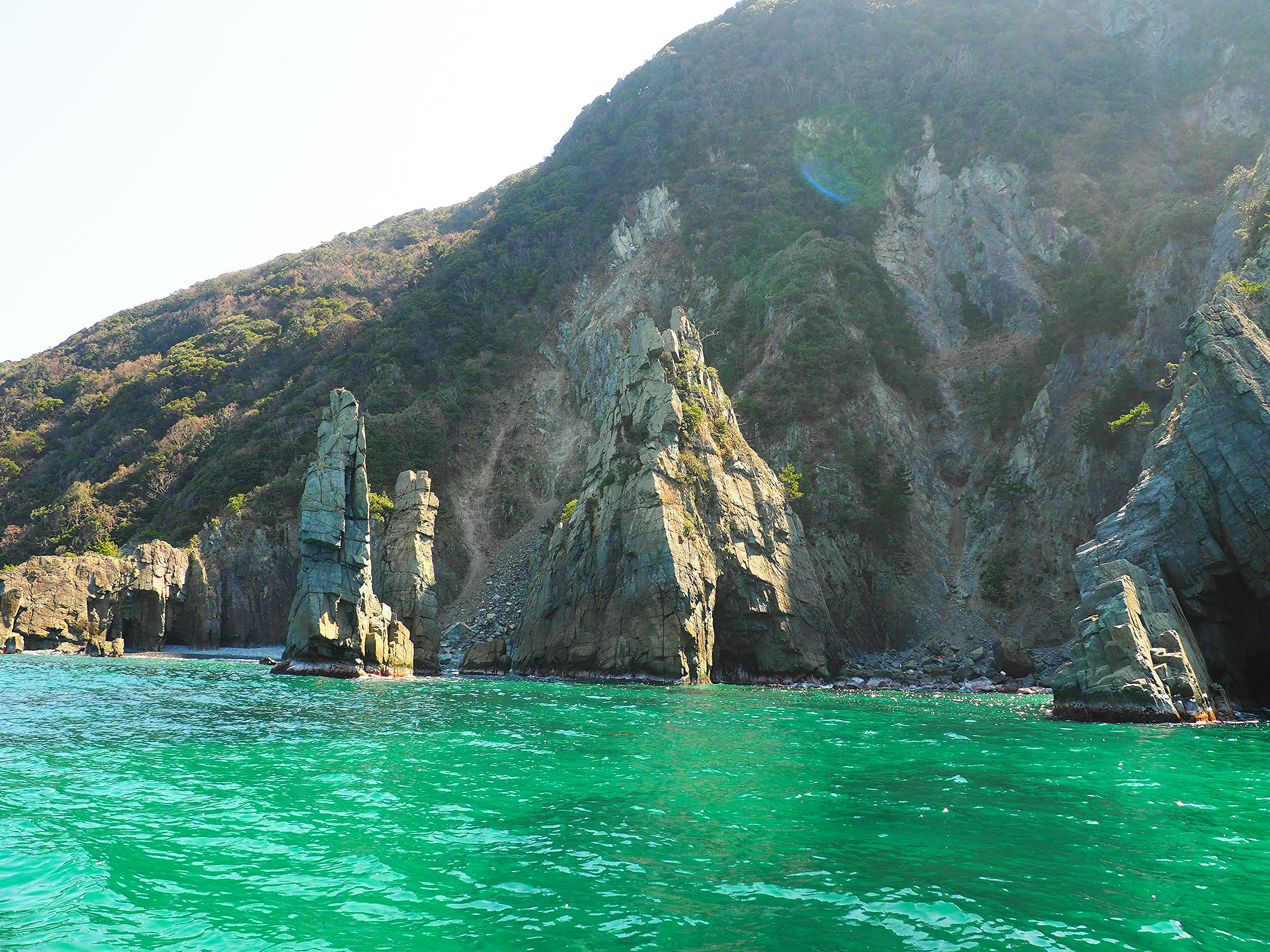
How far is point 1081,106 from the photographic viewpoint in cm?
7169

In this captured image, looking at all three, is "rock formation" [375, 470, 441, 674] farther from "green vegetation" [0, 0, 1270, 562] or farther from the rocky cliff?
the rocky cliff

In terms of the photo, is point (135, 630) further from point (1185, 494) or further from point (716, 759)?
point (1185, 494)

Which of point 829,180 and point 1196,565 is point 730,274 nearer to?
point 829,180

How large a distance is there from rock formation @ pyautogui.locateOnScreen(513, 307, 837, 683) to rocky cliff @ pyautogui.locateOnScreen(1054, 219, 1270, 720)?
1678 cm

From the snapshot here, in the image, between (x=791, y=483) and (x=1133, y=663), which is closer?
(x=1133, y=663)

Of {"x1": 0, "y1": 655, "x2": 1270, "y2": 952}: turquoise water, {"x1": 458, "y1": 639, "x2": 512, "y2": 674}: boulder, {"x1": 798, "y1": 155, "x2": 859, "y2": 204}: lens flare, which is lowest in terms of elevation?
{"x1": 458, "y1": 639, "x2": 512, "y2": 674}: boulder

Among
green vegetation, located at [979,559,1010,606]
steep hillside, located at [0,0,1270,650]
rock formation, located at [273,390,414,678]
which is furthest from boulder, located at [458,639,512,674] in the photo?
green vegetation, located at [979,559,1010,606]

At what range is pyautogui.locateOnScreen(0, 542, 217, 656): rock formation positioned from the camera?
47.3 meters

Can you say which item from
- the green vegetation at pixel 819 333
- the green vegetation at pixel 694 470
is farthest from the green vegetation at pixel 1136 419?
the green vegetation at pixel 694 470

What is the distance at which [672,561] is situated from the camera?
38.0 m

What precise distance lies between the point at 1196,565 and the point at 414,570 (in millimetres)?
41806

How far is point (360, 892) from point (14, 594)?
53095 mm

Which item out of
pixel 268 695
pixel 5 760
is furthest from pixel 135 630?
pixel 5 760

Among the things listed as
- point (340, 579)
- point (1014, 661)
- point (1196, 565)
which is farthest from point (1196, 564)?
point (340, 579)
